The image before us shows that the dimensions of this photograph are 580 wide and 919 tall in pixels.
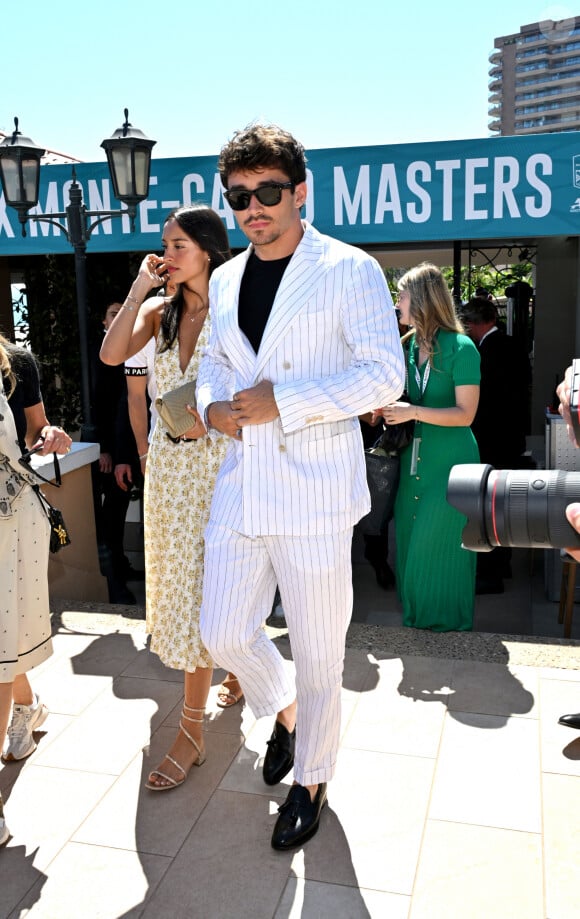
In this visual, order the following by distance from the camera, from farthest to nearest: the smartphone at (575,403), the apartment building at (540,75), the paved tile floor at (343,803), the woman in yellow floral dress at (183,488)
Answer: the apartment building at (540,75) < the woman in yellow floral dress at (183,488) < the paved tile floor at (343,803) < the smartphone at (575,403)

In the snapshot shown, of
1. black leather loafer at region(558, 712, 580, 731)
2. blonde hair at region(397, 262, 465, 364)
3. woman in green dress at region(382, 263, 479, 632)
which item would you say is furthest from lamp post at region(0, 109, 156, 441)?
black leather loafer at region(558, 712, 580, 731)

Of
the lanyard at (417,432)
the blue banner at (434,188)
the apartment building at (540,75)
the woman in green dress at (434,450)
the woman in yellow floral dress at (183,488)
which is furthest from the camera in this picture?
the apartment building at (540,75)

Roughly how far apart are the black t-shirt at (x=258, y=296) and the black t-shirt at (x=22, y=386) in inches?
34.5

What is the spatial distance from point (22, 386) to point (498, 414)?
11.8 ft

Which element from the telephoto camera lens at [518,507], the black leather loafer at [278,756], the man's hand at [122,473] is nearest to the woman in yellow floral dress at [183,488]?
the black leather loafer at [278,756]

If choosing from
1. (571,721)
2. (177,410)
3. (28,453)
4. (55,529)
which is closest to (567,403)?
(177,410)

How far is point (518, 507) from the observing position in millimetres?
2066

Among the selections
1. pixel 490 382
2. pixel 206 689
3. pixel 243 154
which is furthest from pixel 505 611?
pixel 243 154

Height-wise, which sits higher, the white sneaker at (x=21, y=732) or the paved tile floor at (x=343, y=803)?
the white sneaker at (x=21, y=732)

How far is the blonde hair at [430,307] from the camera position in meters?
4.11

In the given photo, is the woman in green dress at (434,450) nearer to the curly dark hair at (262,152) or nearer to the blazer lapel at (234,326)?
the blazer lapel at (234,326)

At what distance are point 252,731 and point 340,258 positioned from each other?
5.60 feet

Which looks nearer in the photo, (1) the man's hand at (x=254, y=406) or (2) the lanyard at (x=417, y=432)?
(1) the man's hand at (x=254, y=406)

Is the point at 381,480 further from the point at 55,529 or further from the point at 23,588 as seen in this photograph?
the point at 23,588
